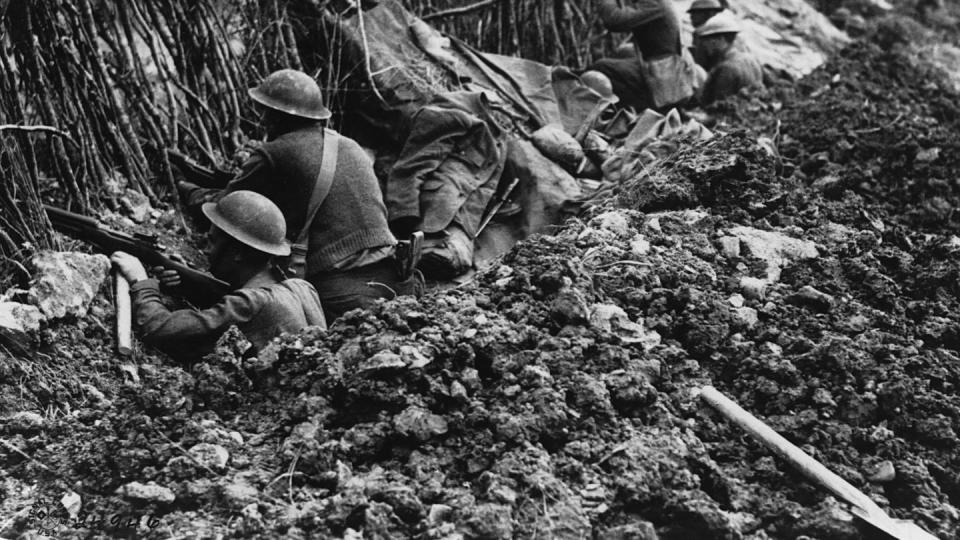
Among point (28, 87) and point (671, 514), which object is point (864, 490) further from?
point (28, 87)

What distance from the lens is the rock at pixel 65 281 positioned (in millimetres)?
4469

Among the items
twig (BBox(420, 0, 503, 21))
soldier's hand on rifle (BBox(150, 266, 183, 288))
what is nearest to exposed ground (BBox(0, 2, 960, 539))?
soldier's hand on rifle (BBox(150, 266, 183, 288))

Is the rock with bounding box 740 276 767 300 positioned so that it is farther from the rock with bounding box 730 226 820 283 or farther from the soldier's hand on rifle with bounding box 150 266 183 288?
the soldier's hand on rifle with bounding box 150 266 183 288

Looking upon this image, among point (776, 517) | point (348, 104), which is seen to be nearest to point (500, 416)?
point (776, 517)

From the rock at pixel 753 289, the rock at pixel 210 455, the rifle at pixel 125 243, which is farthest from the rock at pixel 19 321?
the rock at pixel 753 289

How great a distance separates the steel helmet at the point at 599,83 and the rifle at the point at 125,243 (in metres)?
3.77

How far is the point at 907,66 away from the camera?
9.91 metres

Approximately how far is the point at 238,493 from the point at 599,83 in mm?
5126

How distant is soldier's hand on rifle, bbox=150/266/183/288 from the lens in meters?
4.91

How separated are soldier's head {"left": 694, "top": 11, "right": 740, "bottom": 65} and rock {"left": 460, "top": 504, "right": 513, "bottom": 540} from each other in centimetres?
667

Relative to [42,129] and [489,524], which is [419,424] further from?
[42,129]

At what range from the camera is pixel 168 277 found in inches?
193

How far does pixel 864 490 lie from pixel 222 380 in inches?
90.0

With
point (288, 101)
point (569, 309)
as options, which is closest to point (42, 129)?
point (288, 101)
